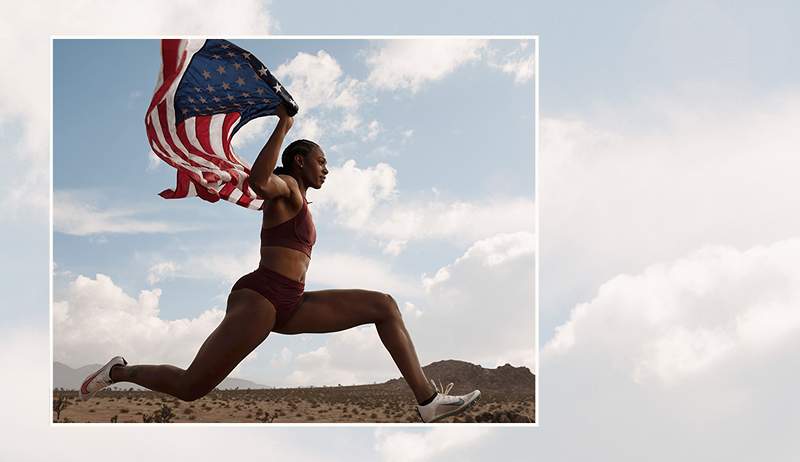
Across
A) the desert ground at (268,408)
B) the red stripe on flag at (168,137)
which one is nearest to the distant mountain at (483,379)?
the desert ground at (268,408)

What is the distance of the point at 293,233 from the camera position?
7.27 m

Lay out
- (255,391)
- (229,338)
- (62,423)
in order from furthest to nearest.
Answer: (255,391) < (62,423) < (229,338)

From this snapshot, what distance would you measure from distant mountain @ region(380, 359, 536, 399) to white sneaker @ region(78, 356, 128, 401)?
9.20ft

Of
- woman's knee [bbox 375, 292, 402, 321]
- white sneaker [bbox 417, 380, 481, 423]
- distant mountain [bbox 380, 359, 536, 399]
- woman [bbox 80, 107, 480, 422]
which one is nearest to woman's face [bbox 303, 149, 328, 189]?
woman [bbox 80, 107, 480, 422]

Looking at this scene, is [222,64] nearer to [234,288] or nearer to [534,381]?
[234,288]

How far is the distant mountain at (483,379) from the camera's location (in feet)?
30.7

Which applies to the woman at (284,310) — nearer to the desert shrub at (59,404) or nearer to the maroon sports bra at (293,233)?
the maroon sports bra at (293,233)

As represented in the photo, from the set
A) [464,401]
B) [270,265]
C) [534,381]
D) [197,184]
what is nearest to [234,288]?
[270,265]

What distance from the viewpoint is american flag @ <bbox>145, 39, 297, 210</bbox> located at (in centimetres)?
719

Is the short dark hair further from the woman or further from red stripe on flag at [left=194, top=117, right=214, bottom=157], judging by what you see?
red stripe on flag at [left=194, top=117, right=214, bottom=157]

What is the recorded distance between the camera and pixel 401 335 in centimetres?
743

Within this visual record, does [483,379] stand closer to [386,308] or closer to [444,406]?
[444,406]

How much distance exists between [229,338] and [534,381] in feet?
11.7

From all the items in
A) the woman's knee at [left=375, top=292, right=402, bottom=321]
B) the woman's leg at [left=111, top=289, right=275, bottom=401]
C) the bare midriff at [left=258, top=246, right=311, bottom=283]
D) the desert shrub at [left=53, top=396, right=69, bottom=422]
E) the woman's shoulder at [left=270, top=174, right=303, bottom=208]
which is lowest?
the desert shrub at [left=53, top=396, right=69, bottom=422]
